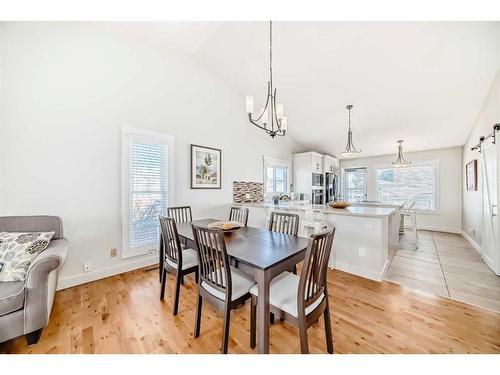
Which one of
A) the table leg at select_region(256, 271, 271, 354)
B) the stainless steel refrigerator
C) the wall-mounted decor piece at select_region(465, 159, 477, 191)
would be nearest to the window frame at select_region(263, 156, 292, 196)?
the stainless steel refrigerator

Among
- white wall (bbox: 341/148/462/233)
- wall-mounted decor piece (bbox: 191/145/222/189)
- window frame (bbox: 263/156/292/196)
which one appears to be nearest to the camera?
wall-mounted decor piece (bbox: 191/145/222/189)

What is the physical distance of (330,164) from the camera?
6.32 meters

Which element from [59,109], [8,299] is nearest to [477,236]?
[8,299]

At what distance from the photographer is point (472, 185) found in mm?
3967

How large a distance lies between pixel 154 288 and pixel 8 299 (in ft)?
4.05

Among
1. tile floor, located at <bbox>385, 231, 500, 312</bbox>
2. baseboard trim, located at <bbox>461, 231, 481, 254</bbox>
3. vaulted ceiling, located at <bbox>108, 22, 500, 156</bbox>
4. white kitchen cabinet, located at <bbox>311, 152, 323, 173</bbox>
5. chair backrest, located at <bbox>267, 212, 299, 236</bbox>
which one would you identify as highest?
vaulted ceiling, located at <bbox>108, 22, 500, 156</bbox>

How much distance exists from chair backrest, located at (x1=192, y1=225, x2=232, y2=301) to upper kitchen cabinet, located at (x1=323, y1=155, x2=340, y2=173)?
525 centimetres

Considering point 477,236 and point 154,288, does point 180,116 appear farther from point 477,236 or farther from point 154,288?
point 477,236

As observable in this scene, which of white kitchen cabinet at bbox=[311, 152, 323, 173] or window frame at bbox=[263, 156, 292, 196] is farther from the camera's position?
white kitchen cabinet at bbox=[311, 152, 323, 173]

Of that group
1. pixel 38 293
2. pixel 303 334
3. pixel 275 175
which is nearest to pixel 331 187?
pixel 275 175

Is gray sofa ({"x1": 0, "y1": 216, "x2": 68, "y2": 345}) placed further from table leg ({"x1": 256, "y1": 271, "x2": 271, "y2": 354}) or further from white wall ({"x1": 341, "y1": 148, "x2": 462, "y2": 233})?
white wall ({"x1": 341, "y1": 148, "x2": 462, "y2": 233})

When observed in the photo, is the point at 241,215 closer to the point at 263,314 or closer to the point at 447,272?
the point at 263,314

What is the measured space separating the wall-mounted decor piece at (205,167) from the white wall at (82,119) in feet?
0.53

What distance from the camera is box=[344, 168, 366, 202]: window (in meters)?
6.69
